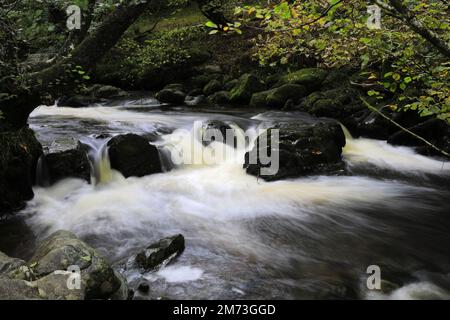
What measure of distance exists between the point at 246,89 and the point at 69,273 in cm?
1256

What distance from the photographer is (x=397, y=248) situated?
6031 millimetres

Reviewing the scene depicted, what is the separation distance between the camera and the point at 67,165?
8336 mm

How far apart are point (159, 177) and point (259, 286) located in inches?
189

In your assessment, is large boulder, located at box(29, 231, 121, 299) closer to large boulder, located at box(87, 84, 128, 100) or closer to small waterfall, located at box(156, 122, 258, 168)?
small waterfall, located at box(156, 122, 258, 168)

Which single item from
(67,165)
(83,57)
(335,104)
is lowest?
(67,165)

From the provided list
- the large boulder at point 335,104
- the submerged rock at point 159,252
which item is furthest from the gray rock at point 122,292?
the large boulder at point 335,104

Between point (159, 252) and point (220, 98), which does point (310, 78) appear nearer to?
point (220, 98)

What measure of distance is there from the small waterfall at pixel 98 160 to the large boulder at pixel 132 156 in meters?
0.13

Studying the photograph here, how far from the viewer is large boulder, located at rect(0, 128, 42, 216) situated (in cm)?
696

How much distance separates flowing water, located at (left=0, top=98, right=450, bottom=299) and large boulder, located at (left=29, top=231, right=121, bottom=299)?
2.94ft

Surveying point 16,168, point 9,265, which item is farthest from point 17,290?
point 16,168

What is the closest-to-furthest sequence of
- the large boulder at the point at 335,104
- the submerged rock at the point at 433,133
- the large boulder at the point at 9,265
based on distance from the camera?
the large boulder at the point at 9,265, the submerged rock at the point at 433,133, the large boulder at the point at 335,104

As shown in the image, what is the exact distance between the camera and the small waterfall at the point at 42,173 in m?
8.02

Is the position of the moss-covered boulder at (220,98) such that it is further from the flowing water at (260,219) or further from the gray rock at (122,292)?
the gray rock at (122,292)
